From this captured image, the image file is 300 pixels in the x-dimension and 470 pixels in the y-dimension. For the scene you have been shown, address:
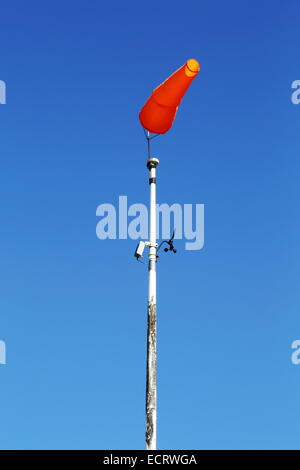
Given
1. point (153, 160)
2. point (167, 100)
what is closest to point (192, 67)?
point (167, 100)

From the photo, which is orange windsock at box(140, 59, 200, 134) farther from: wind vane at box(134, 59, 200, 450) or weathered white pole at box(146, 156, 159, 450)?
weathered white pole at box(146, 156, 159, 450)

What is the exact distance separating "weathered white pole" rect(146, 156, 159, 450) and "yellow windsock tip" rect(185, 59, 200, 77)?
6.25ft

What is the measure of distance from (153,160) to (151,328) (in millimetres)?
3406

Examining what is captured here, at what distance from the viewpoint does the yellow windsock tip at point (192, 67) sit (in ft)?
44.7

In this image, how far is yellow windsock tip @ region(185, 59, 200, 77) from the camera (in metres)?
13.6

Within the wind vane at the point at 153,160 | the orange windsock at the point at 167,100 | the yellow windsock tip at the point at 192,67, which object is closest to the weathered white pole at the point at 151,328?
the wind vane at the point at 153,160

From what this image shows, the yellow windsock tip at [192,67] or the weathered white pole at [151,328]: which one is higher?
the yellow windsock tip at [192,67]

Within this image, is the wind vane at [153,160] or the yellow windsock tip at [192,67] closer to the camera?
the wind vane at [153,160]

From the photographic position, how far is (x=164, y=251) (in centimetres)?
1415

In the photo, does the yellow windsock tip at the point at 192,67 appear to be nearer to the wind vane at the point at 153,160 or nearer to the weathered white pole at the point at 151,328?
the wind vane at the point at 153,160

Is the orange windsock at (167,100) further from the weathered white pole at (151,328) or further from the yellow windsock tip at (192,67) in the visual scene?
→ the weathered white pole at (151,328)

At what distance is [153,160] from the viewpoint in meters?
14.6

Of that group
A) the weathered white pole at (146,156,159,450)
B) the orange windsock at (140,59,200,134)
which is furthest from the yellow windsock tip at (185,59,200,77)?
the weathered white pole at (146,156,159,450)
